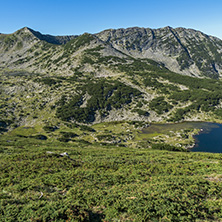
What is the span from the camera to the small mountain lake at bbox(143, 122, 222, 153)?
7206 centimetres

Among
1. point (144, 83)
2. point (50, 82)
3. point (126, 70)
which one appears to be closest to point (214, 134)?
point (144, 83)

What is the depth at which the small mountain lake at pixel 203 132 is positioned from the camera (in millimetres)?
72062

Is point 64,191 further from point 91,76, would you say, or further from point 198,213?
point 91,76

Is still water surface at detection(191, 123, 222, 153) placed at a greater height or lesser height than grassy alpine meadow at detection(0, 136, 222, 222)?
lesser

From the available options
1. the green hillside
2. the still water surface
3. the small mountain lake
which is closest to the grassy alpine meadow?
the green hillside

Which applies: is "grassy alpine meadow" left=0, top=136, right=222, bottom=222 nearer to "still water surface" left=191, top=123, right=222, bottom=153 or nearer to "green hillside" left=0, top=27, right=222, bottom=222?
"green hillside" left=0, top=27, right=222, bottom=222

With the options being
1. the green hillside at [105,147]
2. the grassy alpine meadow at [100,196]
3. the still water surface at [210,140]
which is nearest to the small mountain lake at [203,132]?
the still water surface at [210,140]

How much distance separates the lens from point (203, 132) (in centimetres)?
8962

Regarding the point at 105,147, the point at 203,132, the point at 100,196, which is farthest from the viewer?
the point at 203,132

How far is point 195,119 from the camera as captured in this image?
363 feet

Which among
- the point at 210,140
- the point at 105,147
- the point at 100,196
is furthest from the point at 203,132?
the point at 100,196

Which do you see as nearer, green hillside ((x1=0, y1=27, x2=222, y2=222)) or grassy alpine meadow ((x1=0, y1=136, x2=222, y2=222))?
grassy alpine meadow ((x1=0, y1=136, x2=222, y2=222))

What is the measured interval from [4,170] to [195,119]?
117429 millimetres

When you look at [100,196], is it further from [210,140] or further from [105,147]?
[210,140]
